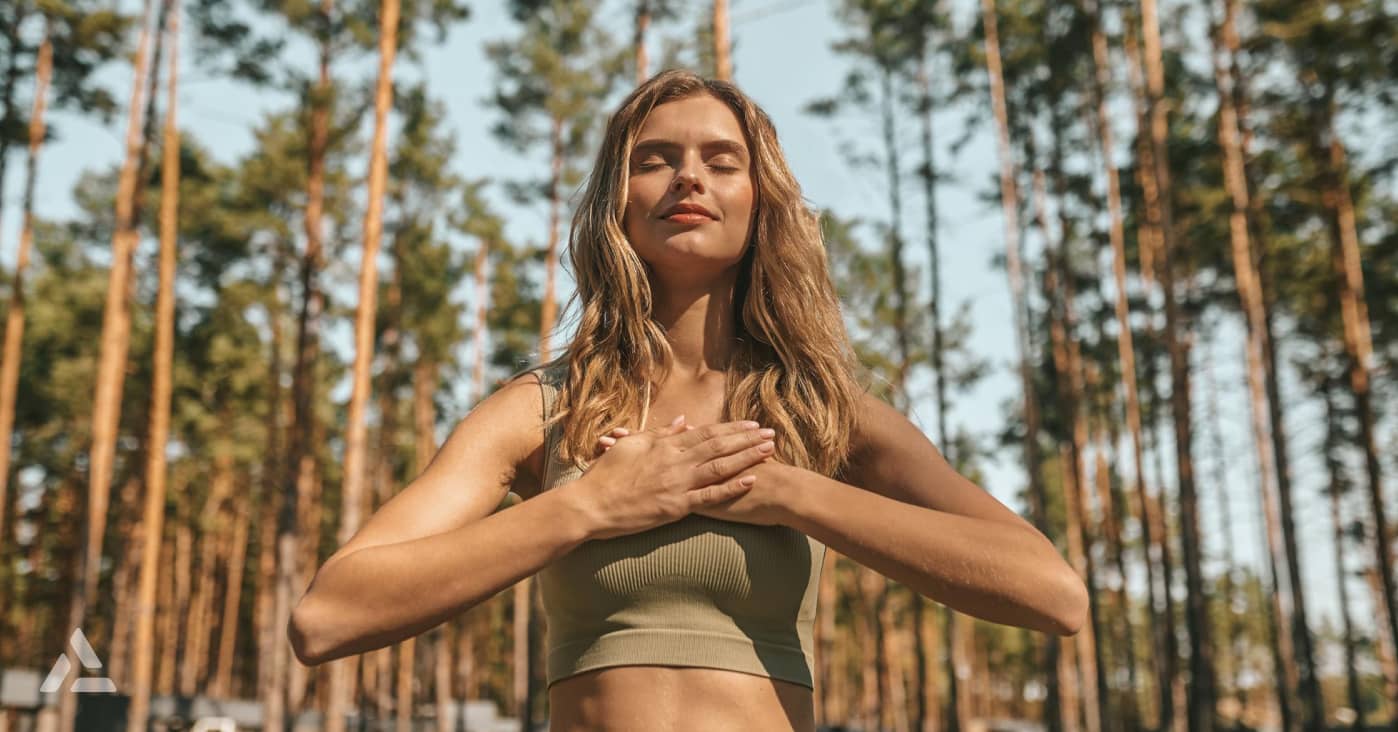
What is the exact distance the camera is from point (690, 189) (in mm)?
1721

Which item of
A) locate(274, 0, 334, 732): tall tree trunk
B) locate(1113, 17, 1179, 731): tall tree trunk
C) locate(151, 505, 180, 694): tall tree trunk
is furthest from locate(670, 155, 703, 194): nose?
locate(151, 505, 180, 694): tall tree trunk

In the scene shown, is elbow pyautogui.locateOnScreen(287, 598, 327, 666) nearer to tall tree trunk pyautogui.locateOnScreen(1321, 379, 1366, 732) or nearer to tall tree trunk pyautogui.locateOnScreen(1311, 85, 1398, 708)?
tall tree trunk pyautogui.locateOnScreen(1311, 85, 1398, 708)

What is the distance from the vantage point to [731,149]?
1.79 metres

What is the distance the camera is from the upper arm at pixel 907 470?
62.3 inches

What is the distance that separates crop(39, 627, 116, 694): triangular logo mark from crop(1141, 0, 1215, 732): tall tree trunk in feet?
56.7

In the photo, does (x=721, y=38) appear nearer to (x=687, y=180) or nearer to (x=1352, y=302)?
(x=687, y=180)

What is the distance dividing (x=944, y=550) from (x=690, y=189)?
69cm

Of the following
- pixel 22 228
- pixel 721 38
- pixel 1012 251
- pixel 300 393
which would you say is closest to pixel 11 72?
pixel 22 228

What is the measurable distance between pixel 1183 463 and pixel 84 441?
30247mm

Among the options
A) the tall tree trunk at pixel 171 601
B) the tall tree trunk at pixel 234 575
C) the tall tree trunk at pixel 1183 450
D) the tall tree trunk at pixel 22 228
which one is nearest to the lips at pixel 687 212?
the tall tree trunk at pixel 1183 450

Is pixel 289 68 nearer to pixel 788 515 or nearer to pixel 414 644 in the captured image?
pixel 788 515

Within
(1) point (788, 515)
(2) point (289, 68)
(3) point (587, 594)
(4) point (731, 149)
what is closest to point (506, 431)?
(3) point (587, 594)

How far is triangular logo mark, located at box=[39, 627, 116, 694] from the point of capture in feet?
60.6

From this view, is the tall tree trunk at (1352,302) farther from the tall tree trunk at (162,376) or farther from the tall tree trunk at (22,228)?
the tall tree trunk at (22,228)
